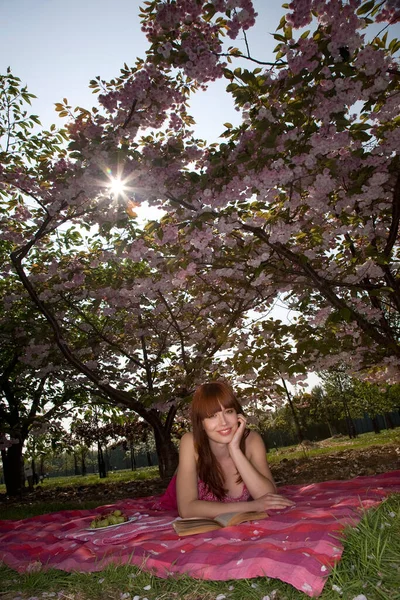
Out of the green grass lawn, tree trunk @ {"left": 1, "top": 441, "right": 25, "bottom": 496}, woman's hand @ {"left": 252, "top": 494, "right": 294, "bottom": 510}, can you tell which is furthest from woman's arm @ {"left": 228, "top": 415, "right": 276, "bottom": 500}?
tree trunk @ {"left": 1, "top": 441, "right": 25, "bottom": 496}

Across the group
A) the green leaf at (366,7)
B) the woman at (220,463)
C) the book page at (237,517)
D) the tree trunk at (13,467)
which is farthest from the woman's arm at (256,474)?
the tree trunk at (13,467)

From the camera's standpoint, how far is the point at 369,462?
7.81m

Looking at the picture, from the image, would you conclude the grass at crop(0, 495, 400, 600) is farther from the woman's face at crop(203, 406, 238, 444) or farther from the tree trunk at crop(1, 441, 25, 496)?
the tree trunk at crop(1, 441, 25, 496)

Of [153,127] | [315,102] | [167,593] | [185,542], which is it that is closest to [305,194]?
[315,102]

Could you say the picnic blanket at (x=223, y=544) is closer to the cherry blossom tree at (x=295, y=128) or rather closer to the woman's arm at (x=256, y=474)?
the woman's arm at (x=256, y=474)

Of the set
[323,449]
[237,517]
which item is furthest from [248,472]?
[323,449]

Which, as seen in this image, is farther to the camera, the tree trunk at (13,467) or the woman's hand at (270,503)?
the tree trunk at (13,467)

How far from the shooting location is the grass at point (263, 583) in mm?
1771

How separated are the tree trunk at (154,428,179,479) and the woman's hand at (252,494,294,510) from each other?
16.7ft

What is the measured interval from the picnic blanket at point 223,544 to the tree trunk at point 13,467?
30.2 ft

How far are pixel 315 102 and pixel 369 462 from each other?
260 inches

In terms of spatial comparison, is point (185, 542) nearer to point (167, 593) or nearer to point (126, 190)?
point (167, 593)

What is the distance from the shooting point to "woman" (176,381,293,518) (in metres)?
3.14

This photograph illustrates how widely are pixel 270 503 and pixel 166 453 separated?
212 inches
